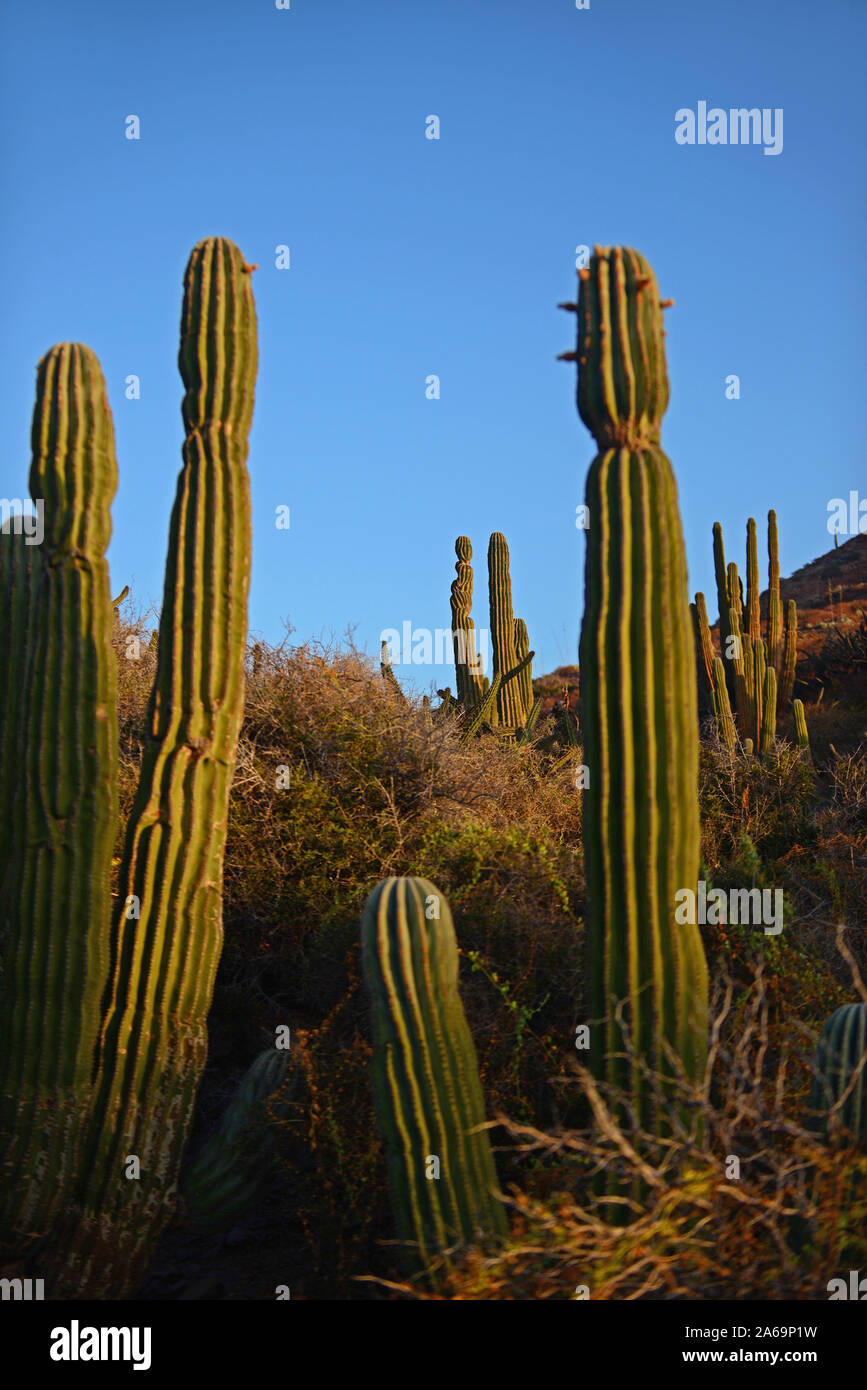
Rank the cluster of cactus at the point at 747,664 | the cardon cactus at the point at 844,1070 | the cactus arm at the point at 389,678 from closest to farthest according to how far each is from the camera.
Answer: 1. the cardon cactus at the point at 844,1070
2. the cactus arm at the point at 389,678
3. the cluster of cactus at the point at 747,664

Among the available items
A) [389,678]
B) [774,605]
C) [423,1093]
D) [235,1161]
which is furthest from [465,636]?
[774,605]

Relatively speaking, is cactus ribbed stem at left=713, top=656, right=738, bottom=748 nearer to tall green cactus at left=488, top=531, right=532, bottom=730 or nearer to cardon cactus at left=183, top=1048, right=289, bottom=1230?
tall green cactus at left=488, top=531, right=532, bottom=730

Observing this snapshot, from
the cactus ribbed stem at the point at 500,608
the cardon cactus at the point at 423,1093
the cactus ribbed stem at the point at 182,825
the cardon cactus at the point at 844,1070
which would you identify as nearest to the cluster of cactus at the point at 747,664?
the cactus ribbed stem at the point at 500,608

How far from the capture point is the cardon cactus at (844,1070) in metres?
3.87

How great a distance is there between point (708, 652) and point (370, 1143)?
9978 mm

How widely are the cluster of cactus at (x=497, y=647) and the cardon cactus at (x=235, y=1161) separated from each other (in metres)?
5.12

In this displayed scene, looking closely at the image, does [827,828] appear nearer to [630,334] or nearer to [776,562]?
[630,334]

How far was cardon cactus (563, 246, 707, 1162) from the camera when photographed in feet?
13.2

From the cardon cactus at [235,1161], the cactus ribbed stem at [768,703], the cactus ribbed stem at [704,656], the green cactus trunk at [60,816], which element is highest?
the cactus ribbed stem at [704,656]

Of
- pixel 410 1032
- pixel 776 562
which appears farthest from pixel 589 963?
pixel 776 562

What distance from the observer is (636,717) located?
4102mm

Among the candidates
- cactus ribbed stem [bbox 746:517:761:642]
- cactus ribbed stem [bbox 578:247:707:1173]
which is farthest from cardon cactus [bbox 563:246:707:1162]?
cactus ribbed stem [bbox 746:517:761:642]

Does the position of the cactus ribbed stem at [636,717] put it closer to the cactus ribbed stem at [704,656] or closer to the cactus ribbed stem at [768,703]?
the cactus ribbed stem at [768,703]

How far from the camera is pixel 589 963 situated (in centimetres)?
414
